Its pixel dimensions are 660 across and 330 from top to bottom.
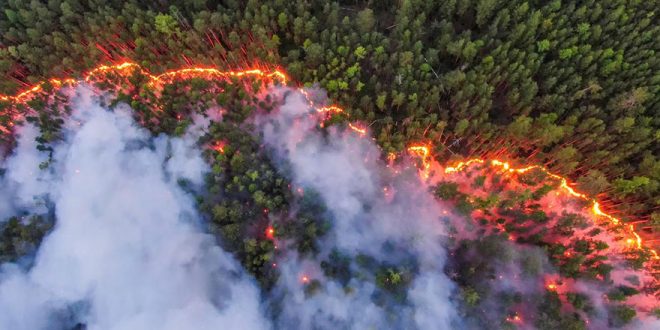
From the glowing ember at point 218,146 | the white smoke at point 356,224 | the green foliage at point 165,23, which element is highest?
the green foliage at point 165,23

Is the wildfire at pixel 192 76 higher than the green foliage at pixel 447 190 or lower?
higher

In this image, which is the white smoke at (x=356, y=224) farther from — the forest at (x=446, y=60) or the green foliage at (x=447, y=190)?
the forest at (x=446, y=60)

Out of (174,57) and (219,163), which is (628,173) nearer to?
(219,163)

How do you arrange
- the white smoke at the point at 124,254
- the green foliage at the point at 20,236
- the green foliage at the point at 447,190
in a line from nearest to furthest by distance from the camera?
the white smoke at the point at 124,254 < the green foliage at the point at 20,236 < the green foliage at the point at 447,190

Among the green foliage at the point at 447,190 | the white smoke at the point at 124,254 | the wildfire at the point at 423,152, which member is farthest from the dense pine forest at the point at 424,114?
the white smoke at the point at 124,254

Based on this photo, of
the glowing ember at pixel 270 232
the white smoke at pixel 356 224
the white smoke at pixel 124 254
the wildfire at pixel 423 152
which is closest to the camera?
the white smoke at pixel 356 224

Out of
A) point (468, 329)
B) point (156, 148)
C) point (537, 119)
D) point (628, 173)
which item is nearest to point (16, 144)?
point (156, 148)
